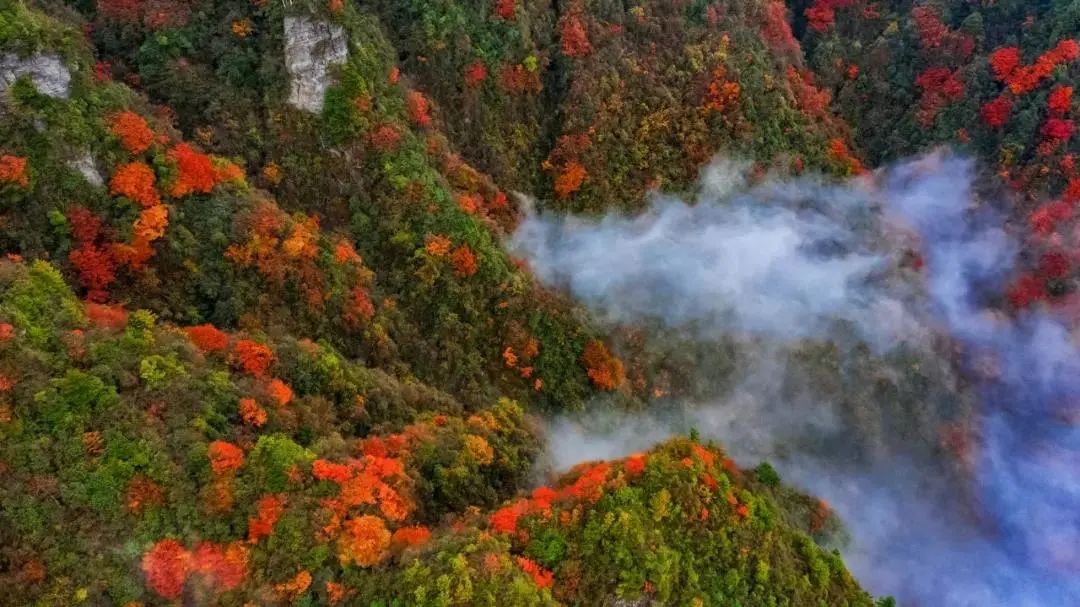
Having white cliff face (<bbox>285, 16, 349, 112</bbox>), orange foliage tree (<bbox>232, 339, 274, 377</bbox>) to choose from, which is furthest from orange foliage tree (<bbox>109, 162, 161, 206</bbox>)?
white cliff face (<bbox>285, 16, 349, 112</bbox>)

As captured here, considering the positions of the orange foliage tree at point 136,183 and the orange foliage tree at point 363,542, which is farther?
the orange foliage tree at point 136,183

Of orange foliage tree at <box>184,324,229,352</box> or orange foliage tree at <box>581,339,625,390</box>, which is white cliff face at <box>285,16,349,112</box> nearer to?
orange foliage tree at <box>184,324,229,352</box>

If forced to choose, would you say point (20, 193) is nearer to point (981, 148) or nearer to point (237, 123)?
point (237, 123)

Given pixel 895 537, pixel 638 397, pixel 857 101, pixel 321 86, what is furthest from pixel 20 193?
pixel 857 101

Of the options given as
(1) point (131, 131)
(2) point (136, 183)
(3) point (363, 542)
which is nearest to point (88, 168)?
(2) point (136, 183)

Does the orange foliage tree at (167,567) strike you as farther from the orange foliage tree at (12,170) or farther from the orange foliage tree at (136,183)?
the orange foliage tree at (12,170)

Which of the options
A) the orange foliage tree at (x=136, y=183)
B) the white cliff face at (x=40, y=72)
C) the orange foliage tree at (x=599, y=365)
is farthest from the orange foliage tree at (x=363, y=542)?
the white cliff face at (x=40, y=72)

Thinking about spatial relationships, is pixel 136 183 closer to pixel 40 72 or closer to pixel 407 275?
pixel 40 72
